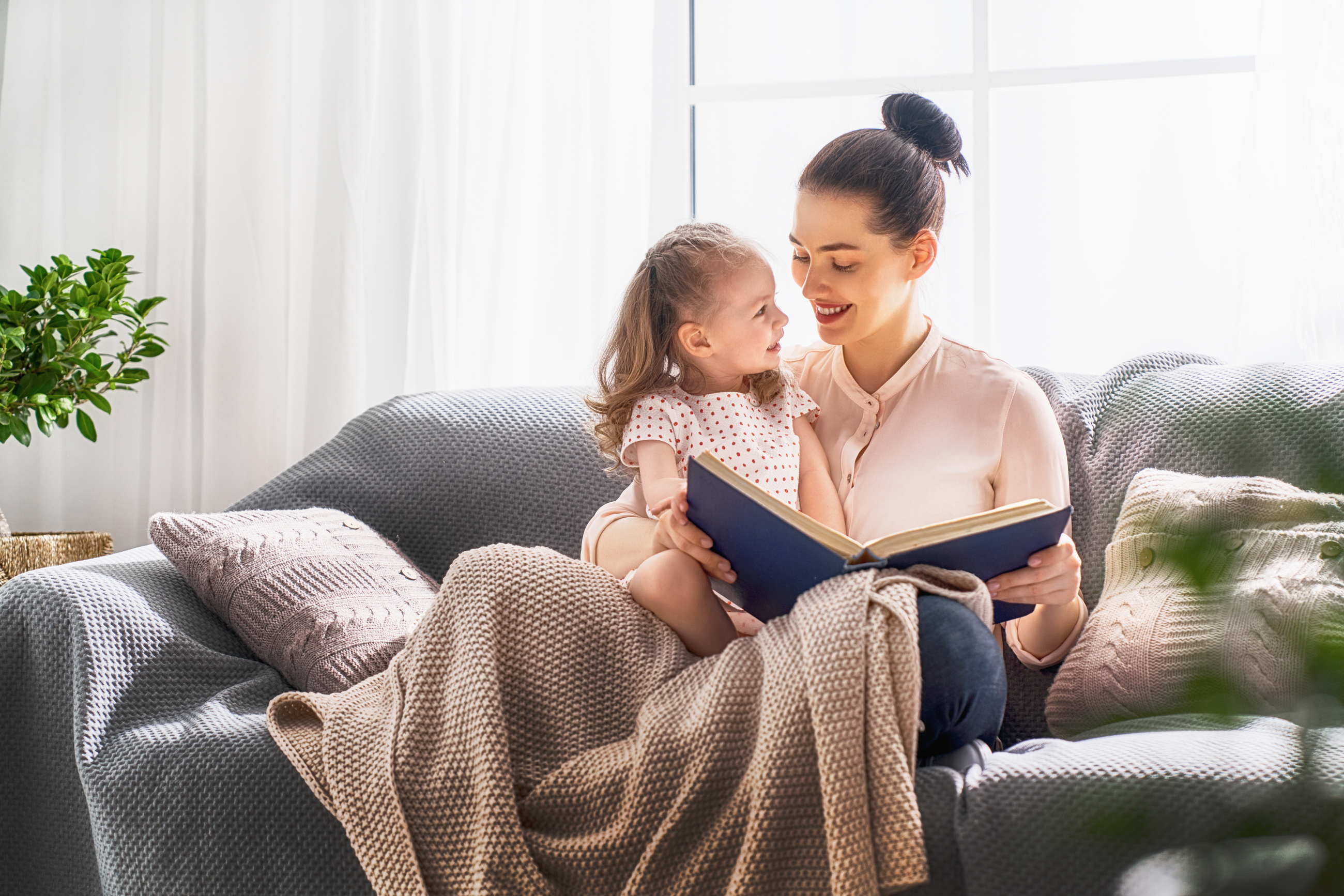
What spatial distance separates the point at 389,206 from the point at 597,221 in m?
0.53

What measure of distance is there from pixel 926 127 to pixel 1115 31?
1.08 metres

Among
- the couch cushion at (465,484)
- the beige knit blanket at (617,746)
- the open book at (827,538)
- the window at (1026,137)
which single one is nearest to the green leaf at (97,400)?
the couch cushion at (465,484)

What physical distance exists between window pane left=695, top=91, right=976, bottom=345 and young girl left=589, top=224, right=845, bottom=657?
88cm

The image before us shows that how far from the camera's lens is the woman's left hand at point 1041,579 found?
3.78 ft

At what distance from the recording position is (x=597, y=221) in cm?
244

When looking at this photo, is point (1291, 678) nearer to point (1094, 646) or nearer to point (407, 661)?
point (1094, 646)

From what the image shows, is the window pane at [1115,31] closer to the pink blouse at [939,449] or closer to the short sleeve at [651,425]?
the pink blouse at [939,449]

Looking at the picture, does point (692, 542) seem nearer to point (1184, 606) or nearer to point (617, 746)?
point (617, 746)

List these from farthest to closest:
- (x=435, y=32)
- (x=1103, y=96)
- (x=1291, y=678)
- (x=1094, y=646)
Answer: (x=435, y=32) < (x=1103, y=96) < (x=1094, y=646) < (x=1291, y=678)

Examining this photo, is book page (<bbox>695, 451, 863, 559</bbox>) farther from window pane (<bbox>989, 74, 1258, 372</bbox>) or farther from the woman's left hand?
window pane (<bbox>989, 74, 1258, 372</bbox>)

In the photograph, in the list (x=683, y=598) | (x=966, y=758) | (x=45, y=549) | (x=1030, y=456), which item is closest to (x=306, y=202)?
(x=45, y=549)

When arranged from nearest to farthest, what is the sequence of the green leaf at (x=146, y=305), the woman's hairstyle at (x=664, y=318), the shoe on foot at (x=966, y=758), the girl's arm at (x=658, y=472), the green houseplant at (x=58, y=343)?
the shoe on foot at (x=966, y=758) → the girl's arm at (x=658, y=472) → the woman's hairstyle at (x=664, y=318) → the green houseplant at (x=58, y=343) → the green leaf at (x=146, y=305)

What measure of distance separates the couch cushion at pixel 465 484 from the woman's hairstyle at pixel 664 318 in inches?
10.7

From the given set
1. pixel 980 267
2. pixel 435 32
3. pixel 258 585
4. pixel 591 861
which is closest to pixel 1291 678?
pixel 591 861
